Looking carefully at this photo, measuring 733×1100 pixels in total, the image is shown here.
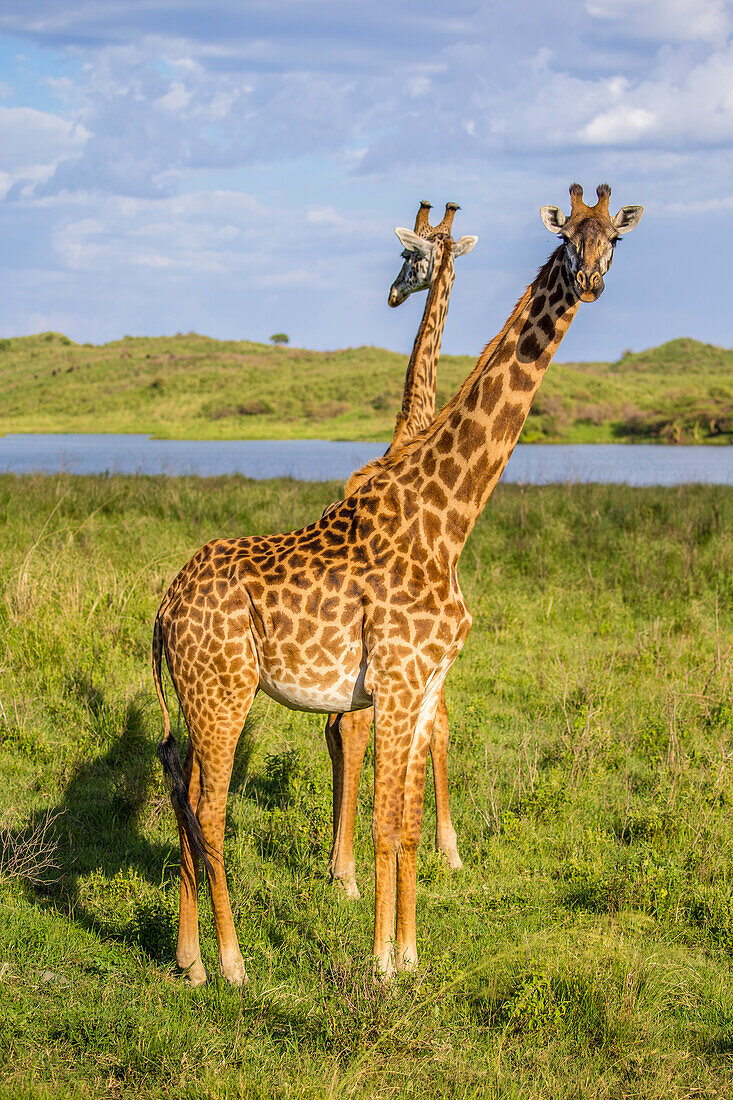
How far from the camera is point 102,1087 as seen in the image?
10.7ft

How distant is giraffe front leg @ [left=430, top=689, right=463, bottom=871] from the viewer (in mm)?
5293

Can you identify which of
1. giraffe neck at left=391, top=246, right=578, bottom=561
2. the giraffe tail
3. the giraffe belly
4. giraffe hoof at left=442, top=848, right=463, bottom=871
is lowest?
giraffe hoof at left=442, top=848, right=463, bottom=871

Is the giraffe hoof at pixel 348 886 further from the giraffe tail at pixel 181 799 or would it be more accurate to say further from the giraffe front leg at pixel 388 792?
the giraffe tail at pixel 181 799

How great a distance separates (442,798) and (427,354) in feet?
9.71

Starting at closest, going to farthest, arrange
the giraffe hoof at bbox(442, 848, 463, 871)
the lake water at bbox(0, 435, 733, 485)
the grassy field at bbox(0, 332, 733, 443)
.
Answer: the giraffe hoof at bbox(442, 848, 463, 871), the lake water at bbox(0, 435, 733, 485), the grassy field at bbox(0, 332, 733, 443)

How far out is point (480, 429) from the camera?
3994 millimetres

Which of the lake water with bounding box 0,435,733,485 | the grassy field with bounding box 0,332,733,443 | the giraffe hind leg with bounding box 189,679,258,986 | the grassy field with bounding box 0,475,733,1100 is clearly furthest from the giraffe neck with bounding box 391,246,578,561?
the grassy field with bounding box 0,332,733,443

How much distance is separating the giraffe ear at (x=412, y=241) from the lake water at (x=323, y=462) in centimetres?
1142

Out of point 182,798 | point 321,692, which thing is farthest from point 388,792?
point 182,798

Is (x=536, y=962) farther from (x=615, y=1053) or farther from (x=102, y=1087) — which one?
(x=102, y=1087)

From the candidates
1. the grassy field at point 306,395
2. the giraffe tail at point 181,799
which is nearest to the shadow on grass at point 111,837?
the giraffe tail at point 181,799

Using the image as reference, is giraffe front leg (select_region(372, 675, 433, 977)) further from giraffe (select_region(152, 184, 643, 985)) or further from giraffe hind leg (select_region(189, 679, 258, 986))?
giraffe hind leg (select_region(189, 679, 258, 986))

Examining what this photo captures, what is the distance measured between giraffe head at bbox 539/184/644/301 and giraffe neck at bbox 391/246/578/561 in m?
0.33

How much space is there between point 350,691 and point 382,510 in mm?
835
